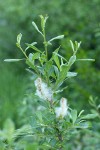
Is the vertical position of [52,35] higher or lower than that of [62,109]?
higher

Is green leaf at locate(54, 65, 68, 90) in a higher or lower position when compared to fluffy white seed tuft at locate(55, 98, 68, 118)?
higher

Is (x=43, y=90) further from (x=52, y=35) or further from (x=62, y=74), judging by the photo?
(x=52, y=35)

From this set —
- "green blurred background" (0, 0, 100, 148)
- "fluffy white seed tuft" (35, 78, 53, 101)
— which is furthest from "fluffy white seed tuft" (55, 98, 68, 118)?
"green blurred background" (0, 0, 100, 148)

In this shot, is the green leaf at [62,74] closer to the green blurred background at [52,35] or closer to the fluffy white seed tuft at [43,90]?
the fluffy white seed tuft at [43,90]

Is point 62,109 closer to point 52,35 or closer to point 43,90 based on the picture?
point 43,90

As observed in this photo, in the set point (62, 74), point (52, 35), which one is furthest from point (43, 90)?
point (52, 35)

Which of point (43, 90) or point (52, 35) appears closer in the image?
point (43, 90)

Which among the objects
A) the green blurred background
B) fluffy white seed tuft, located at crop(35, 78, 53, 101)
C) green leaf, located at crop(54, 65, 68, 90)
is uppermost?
the green blurred background

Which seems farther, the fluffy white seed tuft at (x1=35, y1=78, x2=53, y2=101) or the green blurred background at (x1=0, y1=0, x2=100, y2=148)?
the green blurred background at (x1=0, y1=0, x2=100, y2=148)

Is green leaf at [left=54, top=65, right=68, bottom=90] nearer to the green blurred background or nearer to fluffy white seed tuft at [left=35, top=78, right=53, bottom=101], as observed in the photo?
fluffy white seed tuft at [left=35, top=78, right=53, bottom=101]
